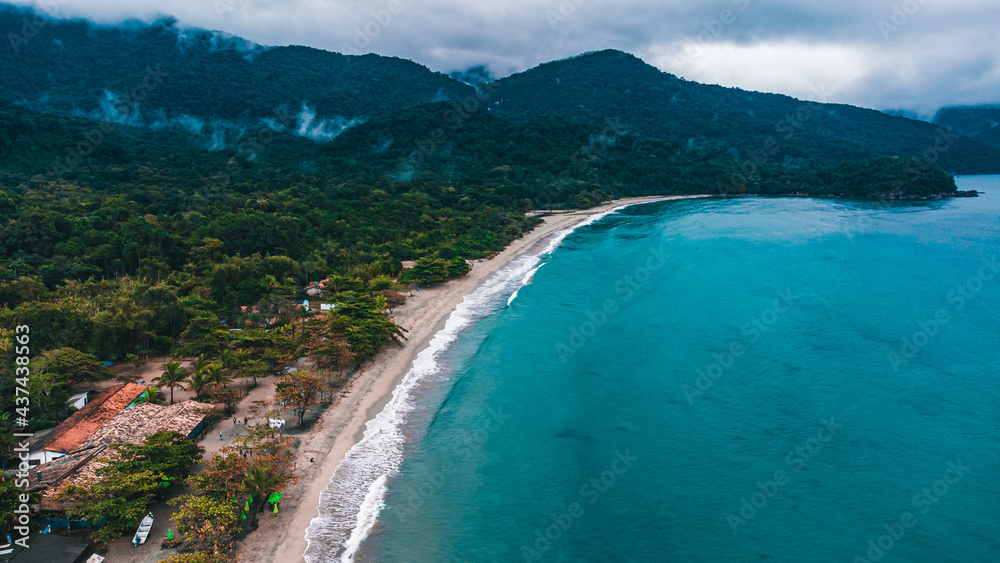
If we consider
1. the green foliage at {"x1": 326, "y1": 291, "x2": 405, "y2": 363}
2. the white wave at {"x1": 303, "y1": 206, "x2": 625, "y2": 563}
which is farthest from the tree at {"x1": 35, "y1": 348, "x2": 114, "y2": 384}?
the white wave at {"x1": 303, "y1": 206, "x2": 625, "y2": 563}

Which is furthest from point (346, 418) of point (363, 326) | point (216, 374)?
point (363, 326)

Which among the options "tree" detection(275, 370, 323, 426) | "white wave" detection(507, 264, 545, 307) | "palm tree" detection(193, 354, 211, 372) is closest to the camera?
"tree" detection(275, 370, 323, 426)

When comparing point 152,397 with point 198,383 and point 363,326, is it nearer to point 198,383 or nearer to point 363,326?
point 198,383

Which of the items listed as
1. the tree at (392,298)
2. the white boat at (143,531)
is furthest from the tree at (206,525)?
the tree at (392,298)

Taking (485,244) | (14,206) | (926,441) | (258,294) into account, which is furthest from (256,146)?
(926,441)

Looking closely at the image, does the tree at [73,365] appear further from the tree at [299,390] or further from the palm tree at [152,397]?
the tree at [299,390]

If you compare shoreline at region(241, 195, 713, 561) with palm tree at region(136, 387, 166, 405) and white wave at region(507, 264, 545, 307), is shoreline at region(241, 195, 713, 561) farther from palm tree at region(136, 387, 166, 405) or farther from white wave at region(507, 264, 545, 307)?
palm tree at region(136, 387, 166, 405)
